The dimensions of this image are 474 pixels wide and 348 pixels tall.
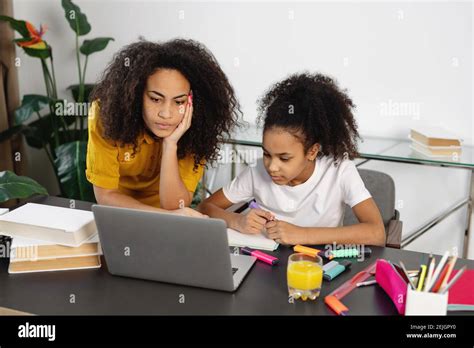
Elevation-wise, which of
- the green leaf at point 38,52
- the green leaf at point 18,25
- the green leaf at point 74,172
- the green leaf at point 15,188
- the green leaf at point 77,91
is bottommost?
the green leaf at point 74,172

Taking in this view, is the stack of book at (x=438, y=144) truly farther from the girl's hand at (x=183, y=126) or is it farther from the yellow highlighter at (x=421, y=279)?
the yellow highlighter at (x=421, y=279)

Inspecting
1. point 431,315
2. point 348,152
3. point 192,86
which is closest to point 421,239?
point 348,152

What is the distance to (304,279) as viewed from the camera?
1.27 metres

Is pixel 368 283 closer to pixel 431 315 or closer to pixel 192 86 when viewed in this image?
pixel 431 315

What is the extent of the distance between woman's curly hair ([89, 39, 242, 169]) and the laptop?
21.5 inches

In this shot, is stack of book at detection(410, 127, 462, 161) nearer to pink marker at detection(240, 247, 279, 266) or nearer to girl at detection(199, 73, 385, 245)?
girl at detection(199, 73, 385, 245)

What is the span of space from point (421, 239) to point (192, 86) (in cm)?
155

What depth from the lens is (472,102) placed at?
2641mm

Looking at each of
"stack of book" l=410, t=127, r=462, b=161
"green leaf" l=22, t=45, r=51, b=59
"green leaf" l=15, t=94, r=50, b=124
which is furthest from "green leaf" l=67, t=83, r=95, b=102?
"stack of book" l=410, t=127, r=462, b=161

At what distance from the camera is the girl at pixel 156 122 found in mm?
1810

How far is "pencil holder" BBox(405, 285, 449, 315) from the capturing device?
1.16 m

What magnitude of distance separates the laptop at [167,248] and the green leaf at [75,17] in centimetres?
201

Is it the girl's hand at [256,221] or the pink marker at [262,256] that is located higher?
the girl's hand at [256,221]

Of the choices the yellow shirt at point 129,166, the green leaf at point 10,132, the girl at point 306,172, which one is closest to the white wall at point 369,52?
the green leaf at point 10,132
